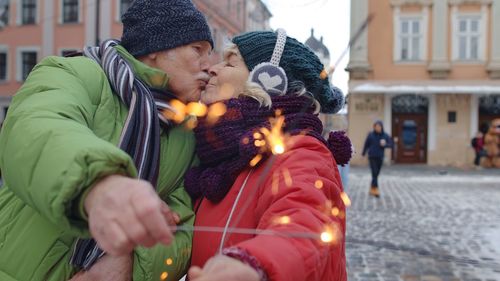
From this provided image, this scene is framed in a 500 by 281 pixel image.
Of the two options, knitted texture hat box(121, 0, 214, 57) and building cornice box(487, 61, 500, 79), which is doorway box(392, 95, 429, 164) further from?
knitted texture hat box(121, 0, 214, 57)

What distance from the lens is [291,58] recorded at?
1634 mm

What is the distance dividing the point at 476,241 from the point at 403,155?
20067 millimetres

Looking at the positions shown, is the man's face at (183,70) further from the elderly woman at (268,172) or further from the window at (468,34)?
the window at (468,34)

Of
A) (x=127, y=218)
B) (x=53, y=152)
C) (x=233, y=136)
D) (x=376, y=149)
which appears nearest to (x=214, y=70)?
(x=233, y=136)

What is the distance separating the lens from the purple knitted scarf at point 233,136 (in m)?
1.43

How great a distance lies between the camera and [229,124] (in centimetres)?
148

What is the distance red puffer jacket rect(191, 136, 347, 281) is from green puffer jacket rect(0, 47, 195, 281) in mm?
124

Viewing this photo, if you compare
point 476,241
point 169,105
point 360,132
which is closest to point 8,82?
point 360,132

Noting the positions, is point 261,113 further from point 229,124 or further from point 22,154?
point 22,154

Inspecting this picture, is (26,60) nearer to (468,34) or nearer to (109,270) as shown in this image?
(468,34)

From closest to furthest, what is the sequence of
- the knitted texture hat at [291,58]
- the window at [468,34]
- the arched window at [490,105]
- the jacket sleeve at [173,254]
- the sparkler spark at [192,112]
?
the jacket sleeve at [173,254] → the sparkler spark at [192,112] → the knitted texture hat at [291,58] → the window at [468,34] → the arched window at [490,105]

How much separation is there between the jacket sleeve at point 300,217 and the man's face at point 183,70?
0.41m

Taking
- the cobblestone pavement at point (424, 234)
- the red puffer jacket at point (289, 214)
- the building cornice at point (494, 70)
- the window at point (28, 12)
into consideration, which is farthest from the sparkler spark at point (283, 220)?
the window at point (28, 12)

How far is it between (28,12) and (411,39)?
63.2ft
